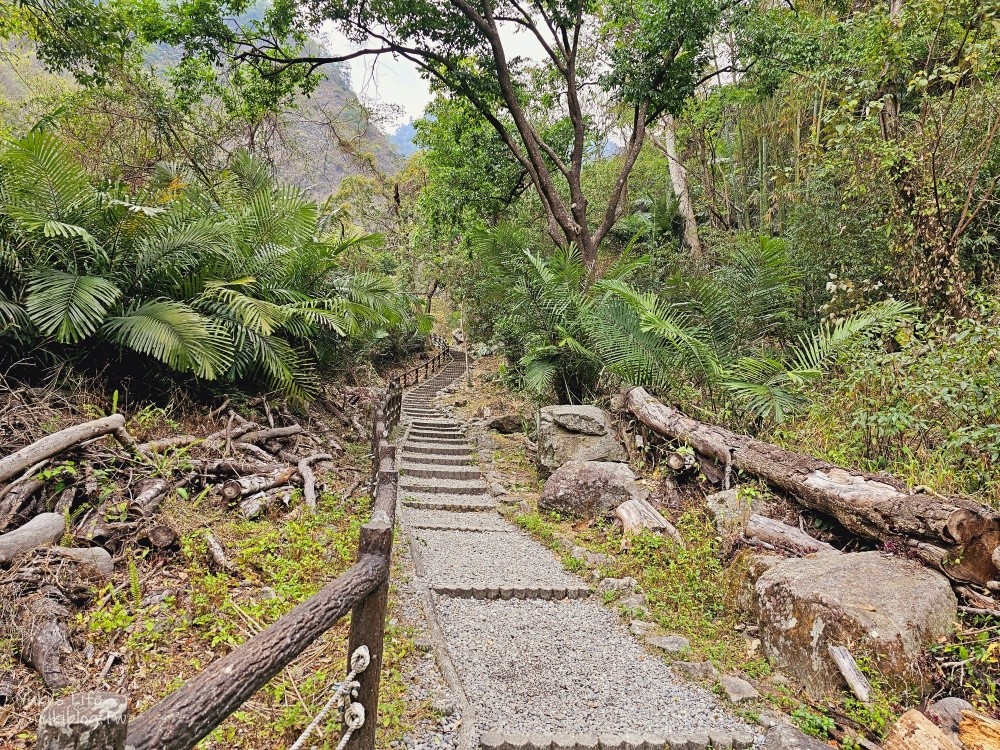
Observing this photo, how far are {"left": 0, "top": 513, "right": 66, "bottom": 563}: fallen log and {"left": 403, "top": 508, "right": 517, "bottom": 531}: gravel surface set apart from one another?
2.75 metres

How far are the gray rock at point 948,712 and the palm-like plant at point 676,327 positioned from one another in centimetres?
227

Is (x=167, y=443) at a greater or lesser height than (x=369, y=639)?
greater

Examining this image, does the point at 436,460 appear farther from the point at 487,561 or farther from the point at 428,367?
the point at 428,367

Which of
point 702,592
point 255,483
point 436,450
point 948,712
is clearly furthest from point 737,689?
point 436,450

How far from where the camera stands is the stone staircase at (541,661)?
2309 mm

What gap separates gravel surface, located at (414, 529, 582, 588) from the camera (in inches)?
157

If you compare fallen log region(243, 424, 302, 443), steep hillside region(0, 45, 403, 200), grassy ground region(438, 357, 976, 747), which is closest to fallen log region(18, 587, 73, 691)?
fallen log region(243, 424, 302, 443)

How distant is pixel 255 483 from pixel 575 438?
343 cm

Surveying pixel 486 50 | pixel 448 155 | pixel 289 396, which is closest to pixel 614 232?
pixel 448 155

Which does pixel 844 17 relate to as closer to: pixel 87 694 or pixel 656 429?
pixel 656 429

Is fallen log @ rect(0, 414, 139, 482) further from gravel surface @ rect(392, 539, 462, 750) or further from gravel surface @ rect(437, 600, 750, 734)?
gravel surface @ rect(437, 600, 750, 734)

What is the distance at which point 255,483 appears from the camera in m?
4.36

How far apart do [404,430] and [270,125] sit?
6.56 meters

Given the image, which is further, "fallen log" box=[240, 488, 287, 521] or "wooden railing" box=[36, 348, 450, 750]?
"fallen log" box=[240, 488, 287, 521]
